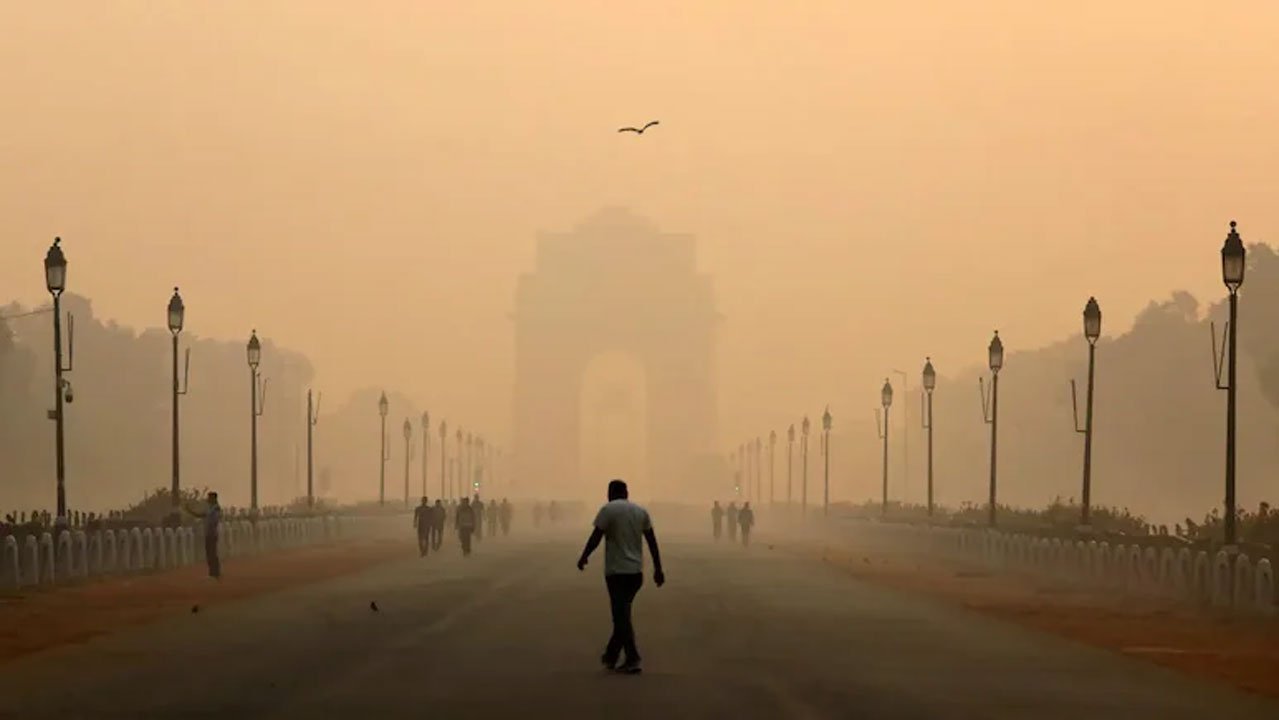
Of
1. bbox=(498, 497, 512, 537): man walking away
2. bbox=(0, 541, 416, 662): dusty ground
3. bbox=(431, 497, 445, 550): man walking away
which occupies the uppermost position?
bbox=(0, 541, 416, 662): dusty ground

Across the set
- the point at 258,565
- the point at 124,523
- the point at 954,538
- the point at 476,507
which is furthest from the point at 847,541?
the point at 124,523

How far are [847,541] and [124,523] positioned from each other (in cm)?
4550

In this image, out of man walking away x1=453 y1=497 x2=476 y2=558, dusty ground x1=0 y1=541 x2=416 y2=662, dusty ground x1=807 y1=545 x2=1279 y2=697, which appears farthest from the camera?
man walking away x1=453 y1=497 x2=476 y2=558

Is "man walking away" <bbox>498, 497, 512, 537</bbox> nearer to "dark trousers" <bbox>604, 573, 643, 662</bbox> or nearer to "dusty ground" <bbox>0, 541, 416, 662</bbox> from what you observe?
"dusty ground" <bbox>0, 541, 416, 662</bbox>

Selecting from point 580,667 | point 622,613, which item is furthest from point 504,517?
point 622,613

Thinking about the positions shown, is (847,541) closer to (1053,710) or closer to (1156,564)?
(1156,564)

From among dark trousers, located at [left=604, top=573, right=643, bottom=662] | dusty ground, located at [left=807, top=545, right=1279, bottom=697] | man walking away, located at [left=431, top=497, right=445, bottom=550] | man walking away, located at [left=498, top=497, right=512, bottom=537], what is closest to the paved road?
dark trousers, located at [left=604, top=573, right=643, bottom=662]

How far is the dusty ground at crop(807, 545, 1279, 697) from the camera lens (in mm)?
25266

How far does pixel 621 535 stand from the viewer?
23125 mm

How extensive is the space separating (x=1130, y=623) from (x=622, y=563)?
516 inches

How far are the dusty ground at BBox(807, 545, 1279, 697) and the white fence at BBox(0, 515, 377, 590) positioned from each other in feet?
54.2

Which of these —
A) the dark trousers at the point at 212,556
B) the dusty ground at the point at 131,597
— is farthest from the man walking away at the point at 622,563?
the dark trousers at the point at 212,556

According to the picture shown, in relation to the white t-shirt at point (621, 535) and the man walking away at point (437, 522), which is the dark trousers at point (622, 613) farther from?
the man walking away at point (437, 522)

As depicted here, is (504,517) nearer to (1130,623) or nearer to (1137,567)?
(1137,567)
